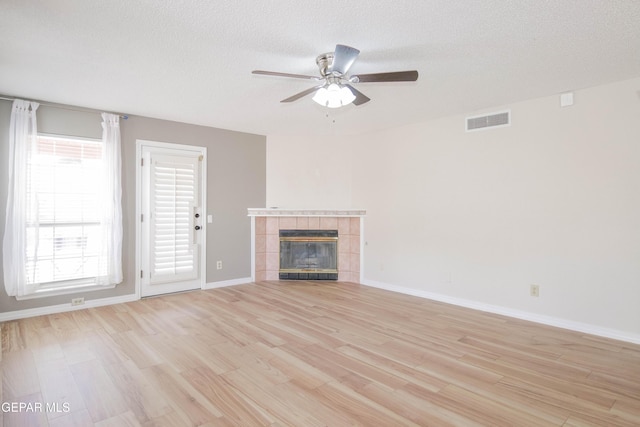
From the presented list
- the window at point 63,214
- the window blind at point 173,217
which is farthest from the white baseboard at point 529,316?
the window at point 63,214

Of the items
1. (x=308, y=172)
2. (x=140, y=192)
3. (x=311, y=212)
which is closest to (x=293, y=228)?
(x=311, y=212)

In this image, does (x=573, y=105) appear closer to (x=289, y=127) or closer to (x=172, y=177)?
(x=289, y=127)

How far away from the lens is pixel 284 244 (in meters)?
5.85

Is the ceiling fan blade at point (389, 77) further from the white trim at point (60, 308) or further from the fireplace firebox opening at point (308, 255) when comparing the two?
the white trim at point (60, 308)

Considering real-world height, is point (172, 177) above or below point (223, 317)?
above

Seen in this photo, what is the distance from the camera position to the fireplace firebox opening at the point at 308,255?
228 inches

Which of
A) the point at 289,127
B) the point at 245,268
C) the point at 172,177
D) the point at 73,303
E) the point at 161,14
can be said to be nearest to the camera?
the point at 161,14

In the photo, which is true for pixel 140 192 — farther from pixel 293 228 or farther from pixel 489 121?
pixel 489 121

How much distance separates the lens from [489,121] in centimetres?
411

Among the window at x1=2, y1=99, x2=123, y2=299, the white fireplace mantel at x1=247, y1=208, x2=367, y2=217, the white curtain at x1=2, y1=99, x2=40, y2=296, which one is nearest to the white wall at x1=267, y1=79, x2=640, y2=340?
the white fireplace mantel at x1=247, y1=208, x2=367, y2=217

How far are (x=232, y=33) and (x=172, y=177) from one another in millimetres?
3003

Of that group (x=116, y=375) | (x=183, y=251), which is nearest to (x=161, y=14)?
(x=116, y=375)

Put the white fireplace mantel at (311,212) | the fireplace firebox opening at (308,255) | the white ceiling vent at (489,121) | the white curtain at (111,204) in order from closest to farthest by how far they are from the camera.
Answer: the white ceiling vent at (489,121), the white curtain at (111,204), the white fireplace mantel at (311,212), the fireplace firebox opening at (308,255)

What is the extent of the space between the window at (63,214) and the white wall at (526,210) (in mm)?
4060
